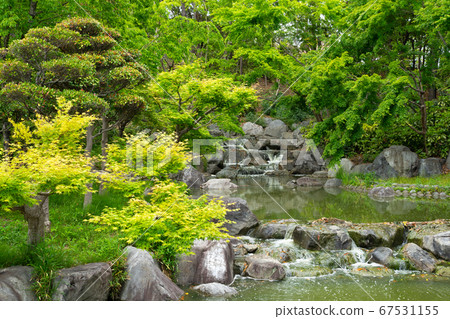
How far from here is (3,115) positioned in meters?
8.94

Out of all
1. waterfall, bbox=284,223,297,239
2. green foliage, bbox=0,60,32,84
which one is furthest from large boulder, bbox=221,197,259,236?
green foliage, bbox=0,60,32,84

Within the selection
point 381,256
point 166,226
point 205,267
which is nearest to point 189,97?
point 166,226

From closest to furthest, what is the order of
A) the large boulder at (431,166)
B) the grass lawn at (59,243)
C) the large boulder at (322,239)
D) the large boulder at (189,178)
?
the grass lawn at (59,243) < the large boulder at (322,239) < the large boulder at (431,166) < the large boulder at (189,178)

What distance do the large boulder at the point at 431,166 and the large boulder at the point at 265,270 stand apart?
14.4 metres

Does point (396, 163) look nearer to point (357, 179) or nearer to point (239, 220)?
point (357, 179)

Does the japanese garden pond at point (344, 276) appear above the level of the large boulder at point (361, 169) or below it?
below

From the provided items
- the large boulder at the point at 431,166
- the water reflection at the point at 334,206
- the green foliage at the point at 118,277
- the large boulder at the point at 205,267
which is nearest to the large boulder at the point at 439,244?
the water reflection at the point at 334,206

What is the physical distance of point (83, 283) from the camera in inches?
188

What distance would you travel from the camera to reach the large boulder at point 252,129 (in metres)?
29.7

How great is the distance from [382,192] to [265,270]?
1197cm

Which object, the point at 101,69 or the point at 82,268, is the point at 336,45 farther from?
the point at 82,268

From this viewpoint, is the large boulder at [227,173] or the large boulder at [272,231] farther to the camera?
the large boulder at [227,173]

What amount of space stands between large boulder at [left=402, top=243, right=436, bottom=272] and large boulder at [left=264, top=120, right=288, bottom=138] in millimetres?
21936

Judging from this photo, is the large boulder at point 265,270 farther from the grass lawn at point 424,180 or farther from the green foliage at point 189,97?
the grass lawn at point 424,180
